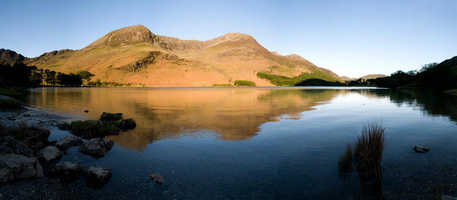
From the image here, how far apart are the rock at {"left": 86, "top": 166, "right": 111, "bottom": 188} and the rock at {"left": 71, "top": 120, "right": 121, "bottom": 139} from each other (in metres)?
9.17

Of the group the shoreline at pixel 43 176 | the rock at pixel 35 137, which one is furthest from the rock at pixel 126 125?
the shoreline at pixel 43 176

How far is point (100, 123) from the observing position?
1972cm

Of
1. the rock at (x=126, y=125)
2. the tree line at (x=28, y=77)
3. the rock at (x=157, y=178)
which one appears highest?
the tree line at (x=28, y=77)

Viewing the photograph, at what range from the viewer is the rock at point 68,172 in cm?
964

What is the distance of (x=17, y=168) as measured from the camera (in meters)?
8.67

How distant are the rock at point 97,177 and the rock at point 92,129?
917 centimetres

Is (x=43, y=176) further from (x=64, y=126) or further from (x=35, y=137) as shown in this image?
(x=64, y=126)

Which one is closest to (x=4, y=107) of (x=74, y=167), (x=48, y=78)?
(x=74, y=167)

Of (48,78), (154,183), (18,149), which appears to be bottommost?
(154,183)

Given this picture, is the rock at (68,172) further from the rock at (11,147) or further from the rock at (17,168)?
the rock at (11,147)

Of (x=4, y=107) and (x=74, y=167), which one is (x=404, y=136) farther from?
(x=4, y=107)

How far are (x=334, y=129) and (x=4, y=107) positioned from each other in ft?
132

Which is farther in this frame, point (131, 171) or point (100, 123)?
point (100, 123)

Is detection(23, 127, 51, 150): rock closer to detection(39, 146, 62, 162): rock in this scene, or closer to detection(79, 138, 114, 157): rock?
detection(39, 146, 62, 162): rock
